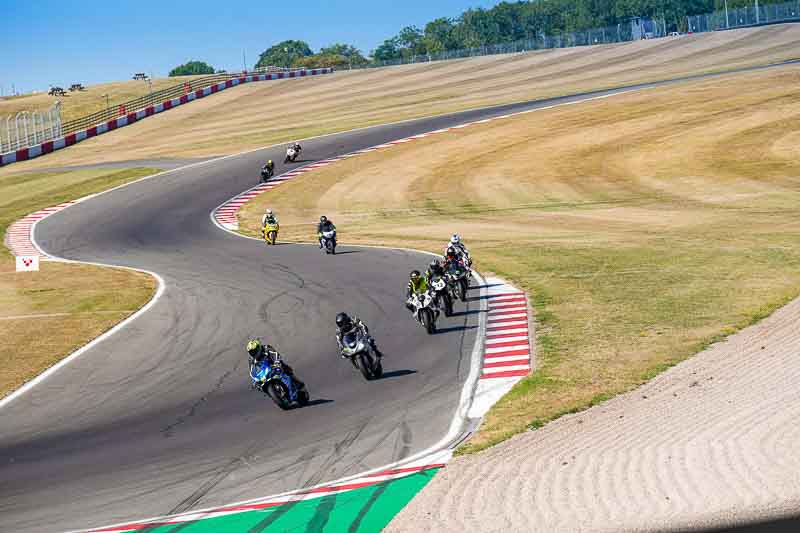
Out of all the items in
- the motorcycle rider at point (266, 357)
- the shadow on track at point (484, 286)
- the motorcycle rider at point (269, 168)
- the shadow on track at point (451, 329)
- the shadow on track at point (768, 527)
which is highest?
the motorcycle rider at point (269, 168)

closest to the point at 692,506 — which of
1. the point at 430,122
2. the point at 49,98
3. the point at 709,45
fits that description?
the point at 430,122

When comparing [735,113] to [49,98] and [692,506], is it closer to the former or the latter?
[692,506]

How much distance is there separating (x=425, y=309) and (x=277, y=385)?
5.76 meters

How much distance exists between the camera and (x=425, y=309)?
24078 millimetres

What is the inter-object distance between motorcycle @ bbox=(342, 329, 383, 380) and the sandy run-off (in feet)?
16.5

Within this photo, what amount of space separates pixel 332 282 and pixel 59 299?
8614 mm

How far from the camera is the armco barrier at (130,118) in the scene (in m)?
77.5

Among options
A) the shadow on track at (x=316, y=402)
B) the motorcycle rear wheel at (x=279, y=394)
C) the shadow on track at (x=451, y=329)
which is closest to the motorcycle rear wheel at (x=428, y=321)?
the shadow on track at (x=451, y=329)

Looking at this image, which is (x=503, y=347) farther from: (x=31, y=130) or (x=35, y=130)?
(x=31, y=130)

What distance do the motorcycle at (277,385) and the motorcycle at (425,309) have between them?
521 cm

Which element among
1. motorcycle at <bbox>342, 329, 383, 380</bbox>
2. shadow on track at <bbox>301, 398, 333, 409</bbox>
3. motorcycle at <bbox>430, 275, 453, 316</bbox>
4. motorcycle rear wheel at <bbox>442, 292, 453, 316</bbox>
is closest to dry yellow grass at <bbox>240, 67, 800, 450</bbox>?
motorcycle rear wheel at <bbox>442, 292, 453, 316</bbox>

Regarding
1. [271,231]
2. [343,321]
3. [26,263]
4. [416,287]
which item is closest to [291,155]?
[271,231]

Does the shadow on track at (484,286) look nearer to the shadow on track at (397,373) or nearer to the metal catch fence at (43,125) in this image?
the shadow on track at (397,373)

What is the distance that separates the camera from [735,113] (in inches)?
2432
